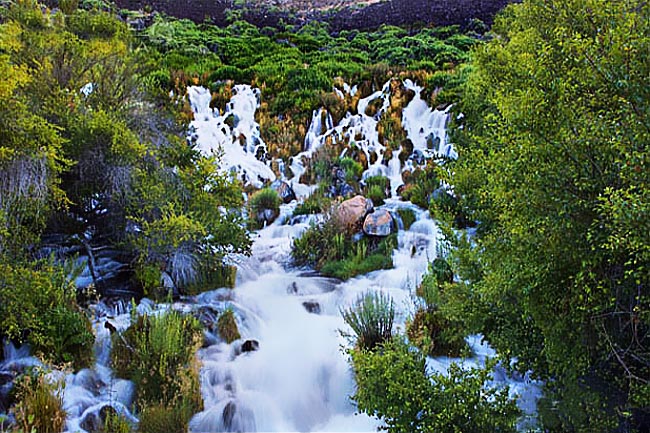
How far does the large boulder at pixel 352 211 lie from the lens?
30.7 feet

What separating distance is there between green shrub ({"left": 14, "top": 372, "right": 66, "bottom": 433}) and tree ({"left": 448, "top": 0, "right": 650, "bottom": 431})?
151 inches

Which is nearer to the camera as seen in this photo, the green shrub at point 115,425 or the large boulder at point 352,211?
the green shrub at point 115,425

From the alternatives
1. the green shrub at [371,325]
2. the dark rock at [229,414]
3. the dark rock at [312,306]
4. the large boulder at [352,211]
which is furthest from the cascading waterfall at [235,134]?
the dark rock at [229,414]

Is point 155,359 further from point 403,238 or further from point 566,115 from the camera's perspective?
point 403,238

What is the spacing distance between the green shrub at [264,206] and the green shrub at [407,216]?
106 inches

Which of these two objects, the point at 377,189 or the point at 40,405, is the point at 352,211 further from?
the point at 40,405

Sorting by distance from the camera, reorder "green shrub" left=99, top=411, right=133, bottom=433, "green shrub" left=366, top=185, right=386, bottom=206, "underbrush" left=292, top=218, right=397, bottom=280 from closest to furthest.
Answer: "green shrub" left=99, top=411, right=133, bottom=433, "underbrush" left=292, top=218, right=397, bottom=280, "green shrub" left=366, top=185, right=386, bottom=206

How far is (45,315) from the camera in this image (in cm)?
525

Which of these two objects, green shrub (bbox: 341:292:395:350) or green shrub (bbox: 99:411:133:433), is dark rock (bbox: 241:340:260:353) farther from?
green shrub (bbox: 99:411:133:433)

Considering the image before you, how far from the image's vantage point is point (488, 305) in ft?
14.3

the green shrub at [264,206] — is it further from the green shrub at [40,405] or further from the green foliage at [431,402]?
the green foliage at [431,402]

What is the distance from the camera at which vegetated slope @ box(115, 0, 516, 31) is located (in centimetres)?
2166

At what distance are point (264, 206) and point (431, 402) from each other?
7.93 meters

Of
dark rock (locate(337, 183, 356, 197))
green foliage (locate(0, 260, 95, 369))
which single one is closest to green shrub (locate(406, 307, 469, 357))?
green foliage (locate(0, 260, 95, 369))
